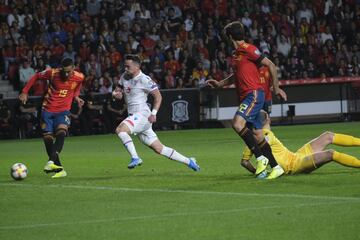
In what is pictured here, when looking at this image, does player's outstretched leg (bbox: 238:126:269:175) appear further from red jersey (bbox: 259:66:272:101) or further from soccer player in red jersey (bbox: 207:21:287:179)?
red jersey (bbox: 259:66:272:101)

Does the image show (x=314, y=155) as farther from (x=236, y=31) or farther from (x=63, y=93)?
(x=63, y=93)

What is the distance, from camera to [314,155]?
13977 millimetres

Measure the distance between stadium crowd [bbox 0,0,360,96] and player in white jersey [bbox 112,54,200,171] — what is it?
1499 centimetres

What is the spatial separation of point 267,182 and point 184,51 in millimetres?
20553

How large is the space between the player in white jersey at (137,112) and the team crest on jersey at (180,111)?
16194 millimetres

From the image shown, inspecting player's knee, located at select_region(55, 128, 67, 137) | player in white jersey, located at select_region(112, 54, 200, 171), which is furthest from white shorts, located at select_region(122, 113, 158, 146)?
player's knee, located at select_region(55, 128, 67, 137)

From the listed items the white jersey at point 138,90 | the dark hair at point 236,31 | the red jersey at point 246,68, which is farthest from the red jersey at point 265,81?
the white jersey at point 138,90

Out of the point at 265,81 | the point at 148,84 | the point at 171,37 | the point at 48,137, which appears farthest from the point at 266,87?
the point at 171,37

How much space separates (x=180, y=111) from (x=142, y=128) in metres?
17.0

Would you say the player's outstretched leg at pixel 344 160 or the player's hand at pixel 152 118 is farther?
the player's hand at pixel 152 118

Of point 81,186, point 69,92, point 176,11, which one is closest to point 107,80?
point 176,11

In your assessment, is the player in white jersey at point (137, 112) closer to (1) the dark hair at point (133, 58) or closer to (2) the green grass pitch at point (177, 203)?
(1) the dark hair at point (133, 58)

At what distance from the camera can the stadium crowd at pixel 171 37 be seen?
3228 cm

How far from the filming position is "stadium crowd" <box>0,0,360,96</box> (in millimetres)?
32281
